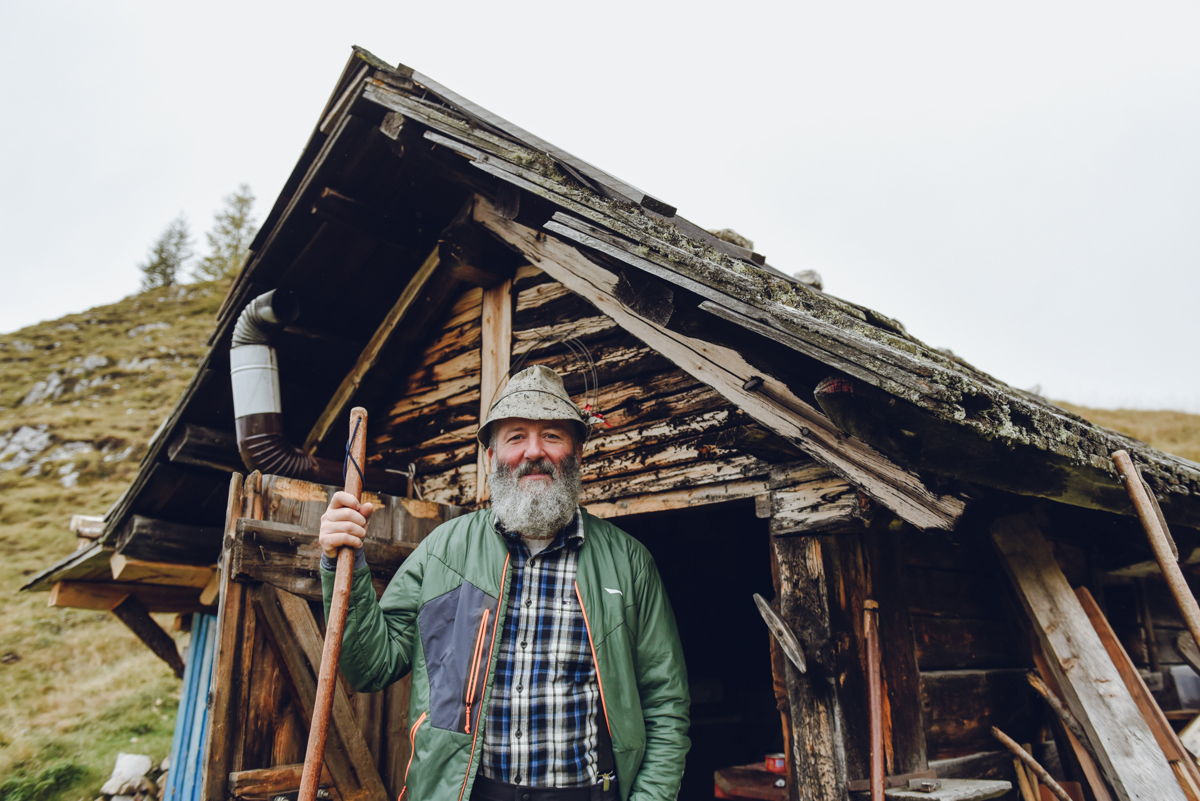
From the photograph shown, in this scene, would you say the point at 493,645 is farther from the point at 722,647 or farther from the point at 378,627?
the point at 722,647

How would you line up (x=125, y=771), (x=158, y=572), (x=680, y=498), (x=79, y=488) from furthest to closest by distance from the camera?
(x=79, y=488), (x=125, y=771), (x=158, y=572), (x=680, y=498)

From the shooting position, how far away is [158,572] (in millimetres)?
6199

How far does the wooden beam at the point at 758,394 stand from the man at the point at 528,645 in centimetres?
69

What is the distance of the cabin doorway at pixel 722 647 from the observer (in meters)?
6.64

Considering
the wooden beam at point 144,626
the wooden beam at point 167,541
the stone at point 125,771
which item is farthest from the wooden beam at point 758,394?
the stone at point 125,771

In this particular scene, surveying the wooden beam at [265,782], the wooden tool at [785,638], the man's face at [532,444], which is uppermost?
the man's face at [532,444]

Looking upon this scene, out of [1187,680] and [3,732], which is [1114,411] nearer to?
[1187,680]

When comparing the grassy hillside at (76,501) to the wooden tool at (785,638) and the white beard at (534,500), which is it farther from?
the wooden tool at (785,638)

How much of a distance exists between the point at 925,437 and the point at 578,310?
2581 mm

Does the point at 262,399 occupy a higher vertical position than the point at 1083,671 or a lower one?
higher

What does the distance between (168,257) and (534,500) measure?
52.5m

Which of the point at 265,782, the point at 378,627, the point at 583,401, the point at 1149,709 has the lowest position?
the point at 265,782

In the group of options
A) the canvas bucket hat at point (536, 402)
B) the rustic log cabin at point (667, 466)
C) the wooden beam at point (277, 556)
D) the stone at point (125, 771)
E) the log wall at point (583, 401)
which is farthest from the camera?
the stone at point (125, 771)

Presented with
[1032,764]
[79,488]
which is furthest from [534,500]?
[79,488]
